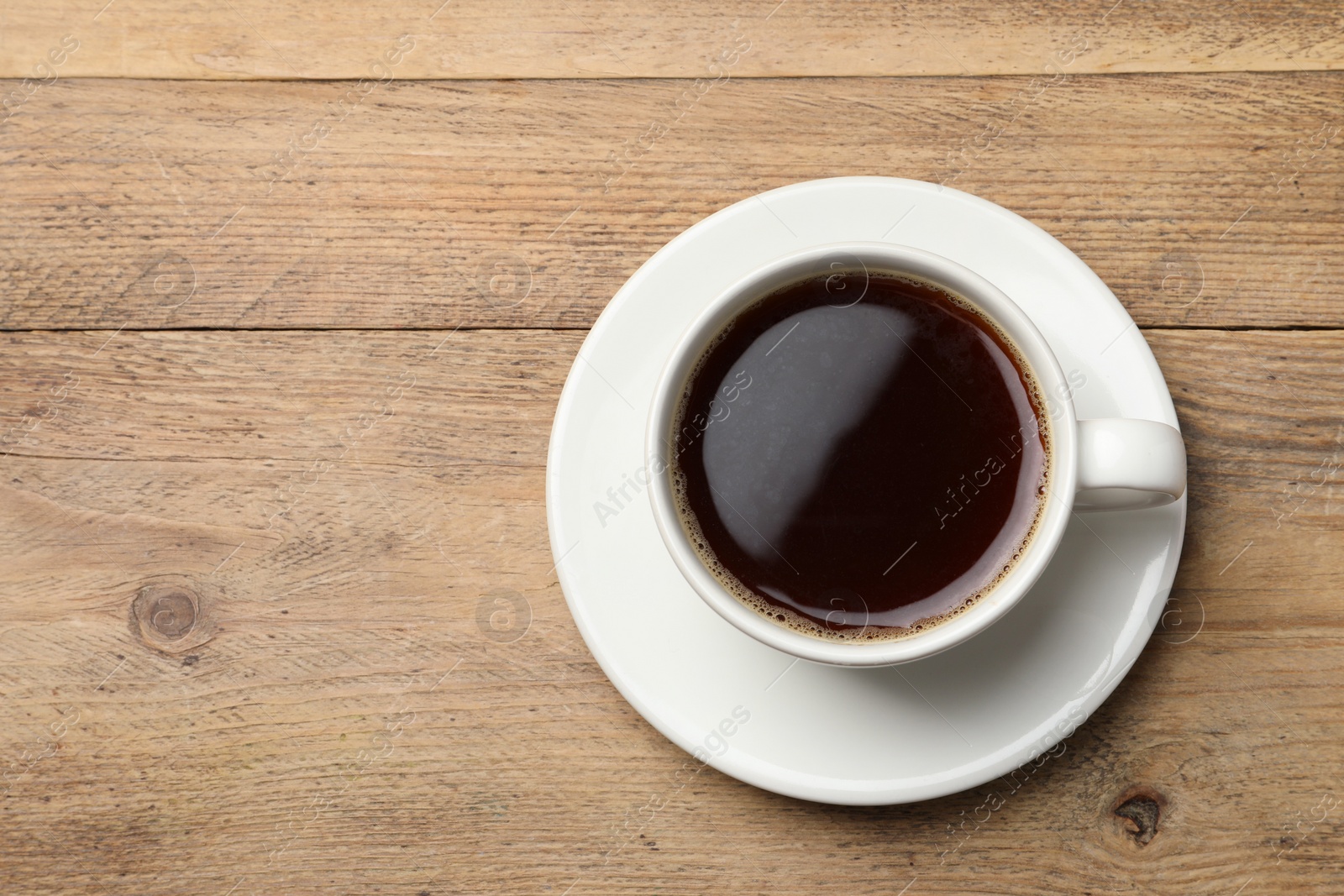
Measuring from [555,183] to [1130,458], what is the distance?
2.29 feet

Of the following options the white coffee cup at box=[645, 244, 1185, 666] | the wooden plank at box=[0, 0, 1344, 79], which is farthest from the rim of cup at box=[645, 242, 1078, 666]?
the wooden plank at box=[0, 0, 1344, 79]

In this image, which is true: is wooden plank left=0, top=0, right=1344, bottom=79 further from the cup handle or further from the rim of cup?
the cup handle

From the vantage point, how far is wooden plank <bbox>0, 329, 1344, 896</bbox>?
1017mm

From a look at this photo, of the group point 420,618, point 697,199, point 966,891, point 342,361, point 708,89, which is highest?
point 708,89

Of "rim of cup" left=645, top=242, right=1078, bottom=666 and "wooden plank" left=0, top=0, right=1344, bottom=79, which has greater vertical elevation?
"wooden plank" left=0, top=0, right=1344, bottom=79

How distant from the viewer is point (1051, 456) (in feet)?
2.67

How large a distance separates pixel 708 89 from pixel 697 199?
14 centimetres

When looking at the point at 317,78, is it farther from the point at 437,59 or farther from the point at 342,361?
the point at 342,361

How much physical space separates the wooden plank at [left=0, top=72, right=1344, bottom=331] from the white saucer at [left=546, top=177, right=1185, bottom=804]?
17cm

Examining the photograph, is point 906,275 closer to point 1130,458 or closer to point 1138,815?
point 1130,458

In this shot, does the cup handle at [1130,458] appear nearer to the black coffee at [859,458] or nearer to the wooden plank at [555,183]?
the black coffee at [859,458]

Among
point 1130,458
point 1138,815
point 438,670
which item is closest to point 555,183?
point 438,670

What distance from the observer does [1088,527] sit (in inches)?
34.6

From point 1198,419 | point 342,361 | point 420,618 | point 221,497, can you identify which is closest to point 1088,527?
point 1198,419
